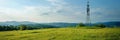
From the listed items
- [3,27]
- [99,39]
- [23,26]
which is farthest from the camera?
[3,27]

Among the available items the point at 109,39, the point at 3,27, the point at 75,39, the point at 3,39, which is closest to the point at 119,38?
the point at 109,39

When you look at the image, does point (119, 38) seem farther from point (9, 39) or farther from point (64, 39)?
point (9, 39)

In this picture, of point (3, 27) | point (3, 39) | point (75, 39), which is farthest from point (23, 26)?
point (75, 39)

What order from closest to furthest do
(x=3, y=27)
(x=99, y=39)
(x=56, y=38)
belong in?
(x=99, y=39), (x=56, y=38), (x=3, y=27)

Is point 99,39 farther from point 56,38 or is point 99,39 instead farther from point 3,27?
point 3,27

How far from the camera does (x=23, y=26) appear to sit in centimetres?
6700

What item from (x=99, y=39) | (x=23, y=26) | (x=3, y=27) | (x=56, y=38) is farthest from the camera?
(x=3, y=27)

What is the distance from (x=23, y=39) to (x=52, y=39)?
376 centimetres

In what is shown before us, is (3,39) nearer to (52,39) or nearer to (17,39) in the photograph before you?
(17,39)

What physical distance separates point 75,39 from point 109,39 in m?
3.89

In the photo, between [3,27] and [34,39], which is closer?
[34,39]

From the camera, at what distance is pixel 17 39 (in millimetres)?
27984

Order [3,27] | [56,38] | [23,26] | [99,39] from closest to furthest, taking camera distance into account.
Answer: [99,39]
[56,38]
[23,26]
[3,27]

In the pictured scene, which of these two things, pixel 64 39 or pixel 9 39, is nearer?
pixel 64 39
